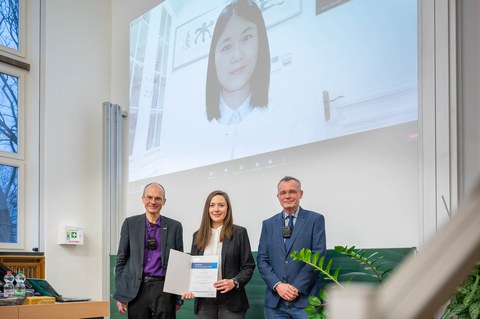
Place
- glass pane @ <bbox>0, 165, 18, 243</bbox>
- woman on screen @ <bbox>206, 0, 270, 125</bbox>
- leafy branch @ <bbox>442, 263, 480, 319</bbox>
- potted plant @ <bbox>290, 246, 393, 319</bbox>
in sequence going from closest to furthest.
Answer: leafy branch @ <bbox>442, 263, 480, 319</bbox> < potted plant @ <bbox>290, 246, 393, 319</bbox> < woman on screen @ <bbox>206, 0, 270, 125</bbox> < glass pane @ <bbox>0, 165, 18, 243</bbox>

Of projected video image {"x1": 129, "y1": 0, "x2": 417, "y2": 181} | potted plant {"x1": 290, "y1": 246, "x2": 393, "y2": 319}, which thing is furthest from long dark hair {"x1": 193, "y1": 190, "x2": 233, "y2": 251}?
projected video image {"x1": 129, "y1": 0, "x2": 417, "y2": 181}

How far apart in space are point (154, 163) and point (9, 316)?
3375 mm

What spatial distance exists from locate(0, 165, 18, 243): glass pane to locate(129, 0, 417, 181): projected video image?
1280 mm

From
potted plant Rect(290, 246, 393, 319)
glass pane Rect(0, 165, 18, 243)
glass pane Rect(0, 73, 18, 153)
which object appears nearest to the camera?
potted plant Rect(290, 246, 393, 319)

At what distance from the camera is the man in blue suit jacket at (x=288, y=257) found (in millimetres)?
4152

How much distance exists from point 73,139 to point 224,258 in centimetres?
348

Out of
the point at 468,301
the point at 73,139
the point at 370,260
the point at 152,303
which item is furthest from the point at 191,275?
the point at 73,139

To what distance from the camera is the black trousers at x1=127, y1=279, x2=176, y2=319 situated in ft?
14.5

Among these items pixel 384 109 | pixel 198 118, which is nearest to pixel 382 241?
pixel 384 109

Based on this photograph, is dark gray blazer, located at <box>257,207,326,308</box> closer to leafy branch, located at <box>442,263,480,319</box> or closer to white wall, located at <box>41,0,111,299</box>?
leafy branch, located at <box>442,263,480,319</box>

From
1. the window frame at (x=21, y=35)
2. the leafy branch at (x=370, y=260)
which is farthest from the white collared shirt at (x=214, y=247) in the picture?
the window frame at (x=21, y=35)

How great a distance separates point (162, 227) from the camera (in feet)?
15.2

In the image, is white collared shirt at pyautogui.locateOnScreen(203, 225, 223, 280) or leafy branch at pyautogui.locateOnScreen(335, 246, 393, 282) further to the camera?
white collared shirt at pyautogui.locateOnScreen(203, 225, 223, 280)

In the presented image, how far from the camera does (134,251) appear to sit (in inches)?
180
